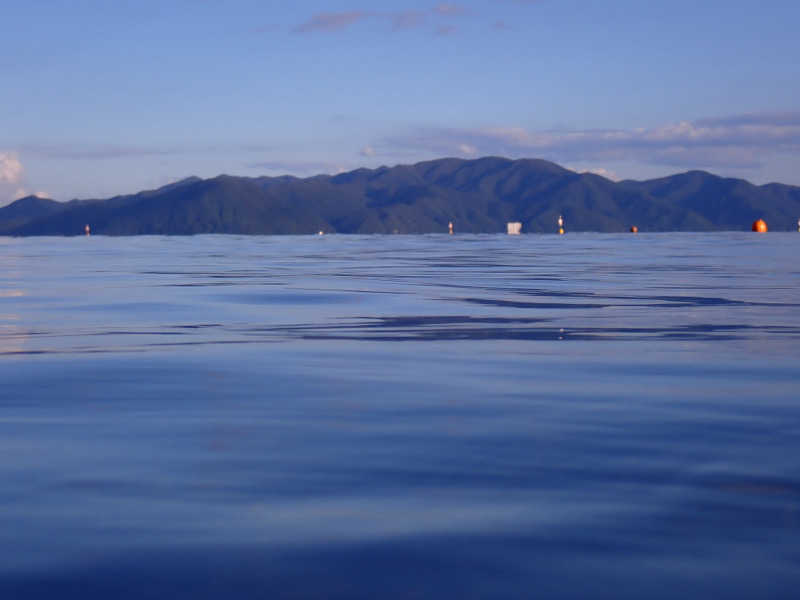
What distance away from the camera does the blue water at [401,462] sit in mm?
4562

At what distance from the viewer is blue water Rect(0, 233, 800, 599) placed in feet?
15.0

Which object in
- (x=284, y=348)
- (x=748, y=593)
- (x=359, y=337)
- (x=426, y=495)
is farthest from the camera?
(x=359, y=337)

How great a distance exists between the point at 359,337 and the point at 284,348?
1639mm

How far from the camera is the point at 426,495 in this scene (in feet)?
19.0

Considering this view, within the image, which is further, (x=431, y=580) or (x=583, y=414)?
(x=583, y=414)

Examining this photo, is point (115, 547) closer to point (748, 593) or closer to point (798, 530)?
point (748, 593)

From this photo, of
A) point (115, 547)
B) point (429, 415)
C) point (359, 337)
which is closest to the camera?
point (115, 547)

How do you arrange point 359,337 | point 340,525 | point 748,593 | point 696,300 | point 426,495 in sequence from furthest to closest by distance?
point 696,300, point 359,337, point 426,495, point 340,525, point 748,593

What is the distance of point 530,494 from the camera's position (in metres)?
5.82

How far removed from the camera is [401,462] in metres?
6.61

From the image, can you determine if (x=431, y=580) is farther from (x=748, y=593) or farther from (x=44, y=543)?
(x=44, y=543)

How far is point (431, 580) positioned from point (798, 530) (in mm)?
1965

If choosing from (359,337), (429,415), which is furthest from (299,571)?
(359,337)

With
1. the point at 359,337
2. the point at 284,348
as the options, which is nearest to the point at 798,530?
the point at 284,348
